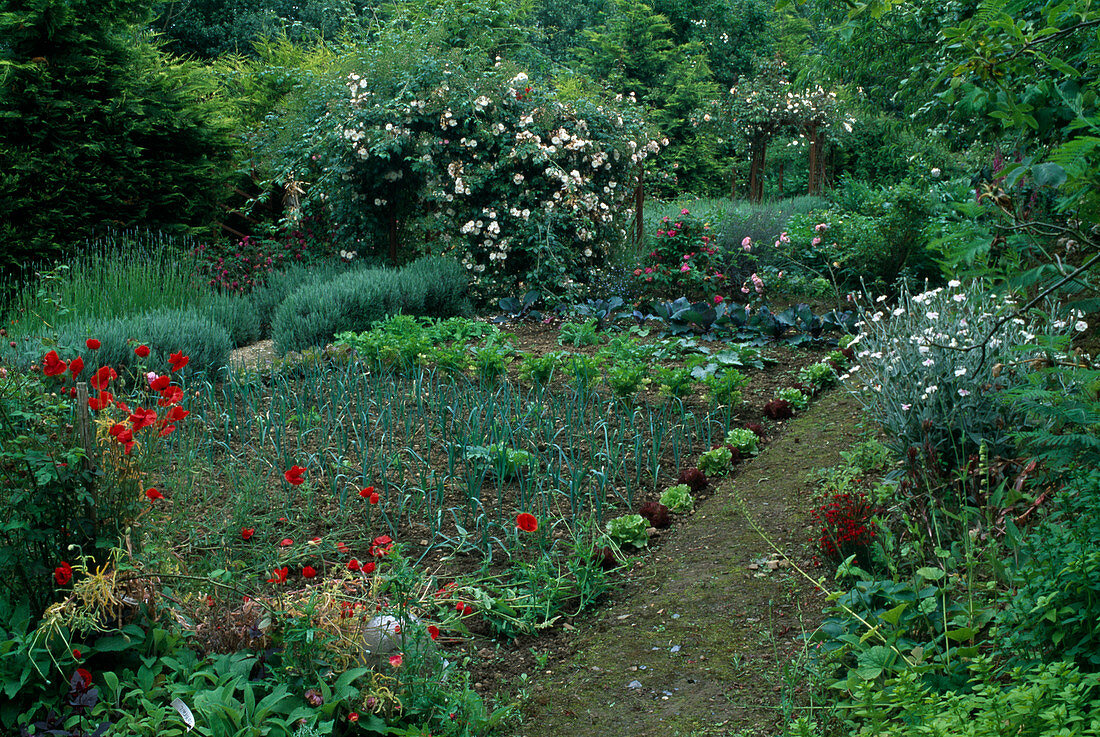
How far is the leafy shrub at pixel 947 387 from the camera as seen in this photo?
10.0ft

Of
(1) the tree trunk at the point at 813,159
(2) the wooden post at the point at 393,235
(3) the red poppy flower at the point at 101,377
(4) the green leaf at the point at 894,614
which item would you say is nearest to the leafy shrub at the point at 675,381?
(4) the green leaf at the point at 894,614

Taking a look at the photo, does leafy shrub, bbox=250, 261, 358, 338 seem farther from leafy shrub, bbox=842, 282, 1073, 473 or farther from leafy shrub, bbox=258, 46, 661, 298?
leafy shrub, bbox=842, 282, 1073, 473

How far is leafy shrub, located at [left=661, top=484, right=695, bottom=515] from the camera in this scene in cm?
359

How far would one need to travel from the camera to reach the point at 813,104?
55.0 ft

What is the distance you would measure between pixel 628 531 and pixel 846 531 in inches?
36.9

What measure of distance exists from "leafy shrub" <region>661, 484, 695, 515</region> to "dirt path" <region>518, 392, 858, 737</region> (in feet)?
0.26

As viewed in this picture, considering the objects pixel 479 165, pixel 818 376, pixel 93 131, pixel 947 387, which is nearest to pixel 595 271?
pixel 479 165

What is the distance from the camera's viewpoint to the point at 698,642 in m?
2.58

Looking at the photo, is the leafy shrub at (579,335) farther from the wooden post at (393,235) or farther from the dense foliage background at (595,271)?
the wooden post at (393,235)

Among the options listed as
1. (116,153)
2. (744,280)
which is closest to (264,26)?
(116,153)

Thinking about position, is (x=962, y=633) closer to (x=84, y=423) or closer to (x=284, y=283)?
(x=84, y=423)

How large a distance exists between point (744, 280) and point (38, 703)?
6.93m

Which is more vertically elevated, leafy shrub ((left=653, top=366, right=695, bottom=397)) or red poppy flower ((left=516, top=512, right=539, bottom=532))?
red poppy flower ((left=516, top=512, right=539, bottom=532))

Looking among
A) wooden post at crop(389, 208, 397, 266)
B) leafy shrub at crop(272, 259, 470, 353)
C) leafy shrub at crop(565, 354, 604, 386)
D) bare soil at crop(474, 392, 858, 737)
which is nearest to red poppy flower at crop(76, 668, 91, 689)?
bare soil at crop(474, 392, 858, 737)
